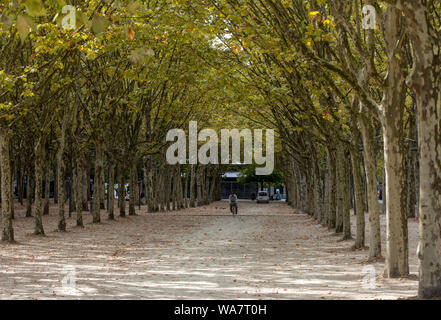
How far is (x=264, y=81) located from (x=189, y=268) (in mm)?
10947

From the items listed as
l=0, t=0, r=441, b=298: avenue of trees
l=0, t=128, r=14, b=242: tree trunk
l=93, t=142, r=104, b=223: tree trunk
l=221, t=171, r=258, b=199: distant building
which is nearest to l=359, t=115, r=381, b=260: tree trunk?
l=0, t=0, r=441, b=298: avenue of trees

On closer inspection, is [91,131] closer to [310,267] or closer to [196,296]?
[310,267]

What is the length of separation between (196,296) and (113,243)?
11.5 meters

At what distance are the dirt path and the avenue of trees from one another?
1210mm

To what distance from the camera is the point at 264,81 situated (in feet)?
75.8

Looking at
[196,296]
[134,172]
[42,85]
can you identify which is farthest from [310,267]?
[134,172]

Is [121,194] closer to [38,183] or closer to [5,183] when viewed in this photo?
[38,183]

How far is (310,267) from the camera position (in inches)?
552

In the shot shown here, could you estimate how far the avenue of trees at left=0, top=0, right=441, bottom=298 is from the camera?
854cm

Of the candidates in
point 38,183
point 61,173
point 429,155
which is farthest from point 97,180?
point 429,155

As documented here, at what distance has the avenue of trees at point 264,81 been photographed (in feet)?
A: 28.0

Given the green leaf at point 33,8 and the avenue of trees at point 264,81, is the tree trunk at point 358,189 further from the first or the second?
the green leaf at point 33,8

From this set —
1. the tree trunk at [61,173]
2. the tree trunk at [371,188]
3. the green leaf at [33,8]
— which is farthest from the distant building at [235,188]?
the green leaf at [33,8]

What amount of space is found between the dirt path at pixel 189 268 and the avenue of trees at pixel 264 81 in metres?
1.21
